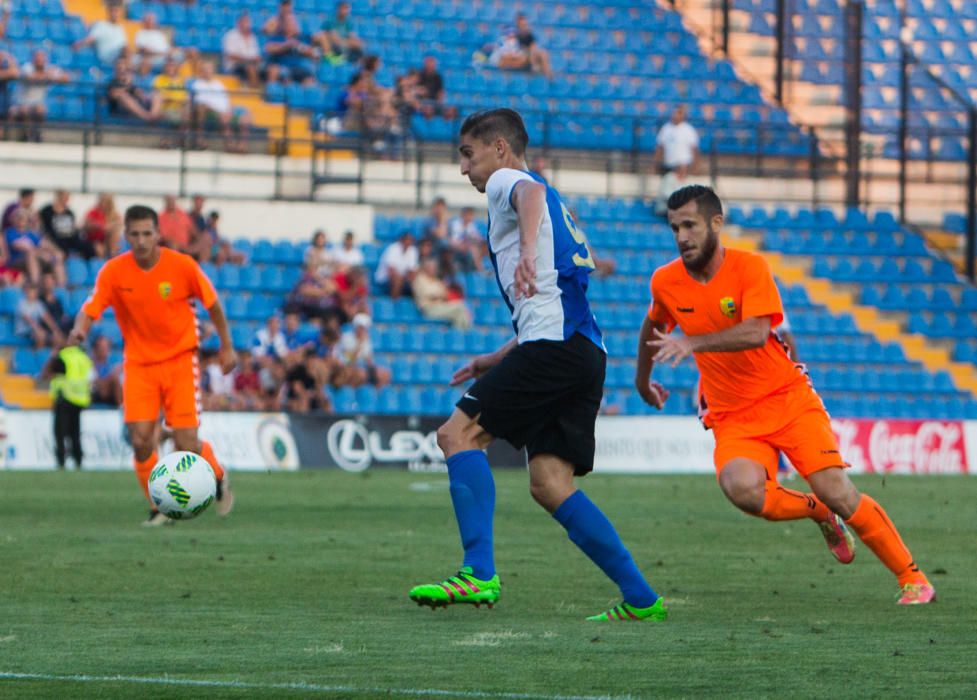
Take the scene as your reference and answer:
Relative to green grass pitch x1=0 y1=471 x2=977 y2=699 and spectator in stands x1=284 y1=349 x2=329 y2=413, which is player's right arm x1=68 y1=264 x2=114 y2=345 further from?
spectator in stands x1=284 y1=349 x2=329 y2=413

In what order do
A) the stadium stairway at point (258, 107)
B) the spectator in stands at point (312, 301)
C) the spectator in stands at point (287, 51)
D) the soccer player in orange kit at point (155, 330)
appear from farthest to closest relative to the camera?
the spectator in stands at point (287, 51)
the stadium stairway at point (258, 107)
the spectator in stands at point (312, 301)
the soccer player in orange kit at point (155, 330)

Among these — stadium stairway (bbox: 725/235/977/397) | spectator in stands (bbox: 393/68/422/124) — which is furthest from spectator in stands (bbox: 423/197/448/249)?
stadium stairway (bbox: 725/235/977/397)

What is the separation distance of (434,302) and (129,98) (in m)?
5.28

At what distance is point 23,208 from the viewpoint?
77.2ft

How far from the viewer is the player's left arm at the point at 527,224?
733 centimetres

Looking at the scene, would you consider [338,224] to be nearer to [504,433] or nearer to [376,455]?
[376,455]

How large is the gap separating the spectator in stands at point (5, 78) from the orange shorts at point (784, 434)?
18258 millimetres

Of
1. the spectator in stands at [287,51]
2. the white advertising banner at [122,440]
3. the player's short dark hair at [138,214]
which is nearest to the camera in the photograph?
the player's short dark hair at [138,214]

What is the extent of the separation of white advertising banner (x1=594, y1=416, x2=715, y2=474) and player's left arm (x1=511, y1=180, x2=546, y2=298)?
16.4 m

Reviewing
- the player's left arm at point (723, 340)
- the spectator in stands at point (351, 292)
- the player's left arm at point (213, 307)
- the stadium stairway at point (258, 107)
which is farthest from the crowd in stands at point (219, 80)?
the player's left arm at point (723, 340)

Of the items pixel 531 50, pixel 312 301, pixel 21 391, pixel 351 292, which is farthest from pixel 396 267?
pixel 531 50

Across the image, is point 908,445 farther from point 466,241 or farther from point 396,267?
point 396,267

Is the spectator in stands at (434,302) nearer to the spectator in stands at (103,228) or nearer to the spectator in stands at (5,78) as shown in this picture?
the spectator in stands at (103,228)

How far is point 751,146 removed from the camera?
31266 millimetres
